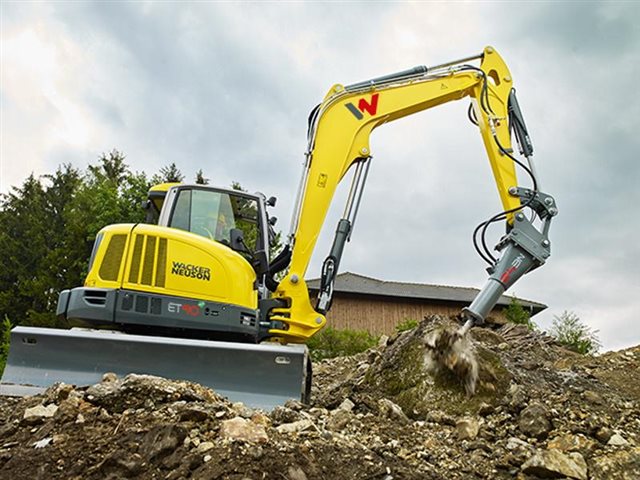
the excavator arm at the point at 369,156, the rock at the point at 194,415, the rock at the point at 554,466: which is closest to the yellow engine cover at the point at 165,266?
the excavator arm at the point at 369,156

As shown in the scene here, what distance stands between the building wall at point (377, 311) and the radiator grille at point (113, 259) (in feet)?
61.9

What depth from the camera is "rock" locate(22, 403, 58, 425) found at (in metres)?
4.13

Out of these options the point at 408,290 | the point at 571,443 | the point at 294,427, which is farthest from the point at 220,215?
the point at 408,290

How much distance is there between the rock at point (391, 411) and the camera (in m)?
4.79

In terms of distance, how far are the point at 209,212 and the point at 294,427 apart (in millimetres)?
2917

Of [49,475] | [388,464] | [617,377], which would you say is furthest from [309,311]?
[617,377]

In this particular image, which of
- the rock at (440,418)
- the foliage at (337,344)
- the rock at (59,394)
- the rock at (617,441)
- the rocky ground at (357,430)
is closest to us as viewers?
the rocky ground at (357,430)

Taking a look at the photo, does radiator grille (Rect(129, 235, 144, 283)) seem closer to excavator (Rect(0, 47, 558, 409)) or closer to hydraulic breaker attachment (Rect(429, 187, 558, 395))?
excavator (Rect(0, 47, 558, 409))

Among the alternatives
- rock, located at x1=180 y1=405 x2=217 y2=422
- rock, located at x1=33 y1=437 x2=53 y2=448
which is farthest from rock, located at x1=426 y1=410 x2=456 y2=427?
rock, located at x1=33 y1=437 x2=53 y2=448

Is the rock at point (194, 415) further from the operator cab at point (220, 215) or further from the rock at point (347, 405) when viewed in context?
the operator cab at point (220, 215)

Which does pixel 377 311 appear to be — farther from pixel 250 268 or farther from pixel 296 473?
pixel 296 473

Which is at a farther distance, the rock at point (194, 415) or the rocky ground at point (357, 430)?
the rock at point (194, 415)

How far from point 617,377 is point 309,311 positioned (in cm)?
341

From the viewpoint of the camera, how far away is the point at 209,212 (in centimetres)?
616
